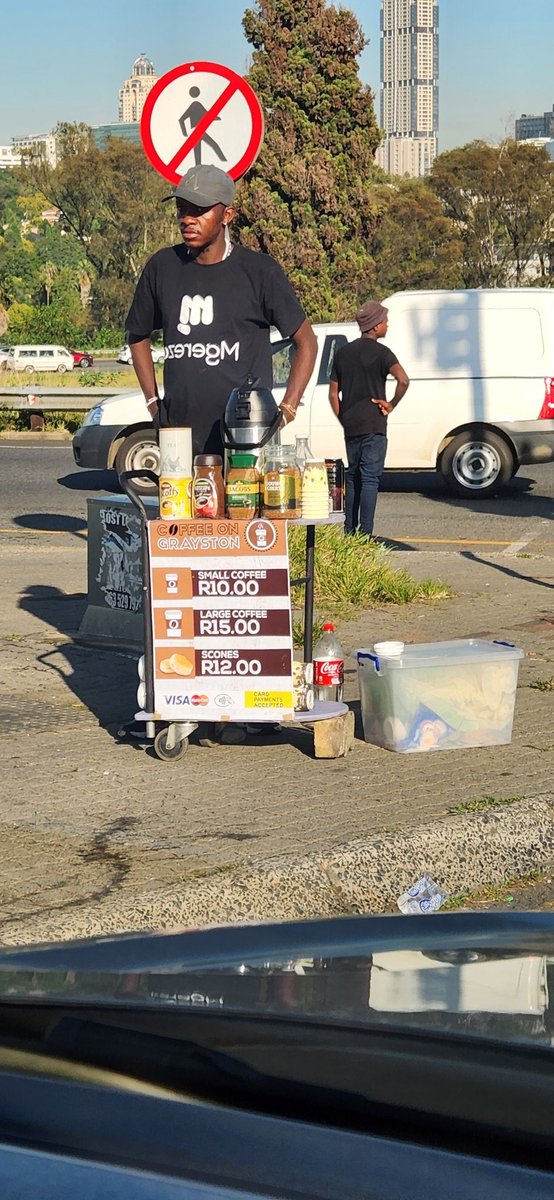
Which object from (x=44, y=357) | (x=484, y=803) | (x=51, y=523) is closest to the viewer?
(x=484, y=803)

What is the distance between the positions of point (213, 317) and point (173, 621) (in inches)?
47.1

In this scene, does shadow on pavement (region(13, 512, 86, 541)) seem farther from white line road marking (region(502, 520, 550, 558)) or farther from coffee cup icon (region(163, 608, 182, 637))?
coffee cup icon (region(163, 608, 182, 637))

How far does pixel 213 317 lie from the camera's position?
5816mm

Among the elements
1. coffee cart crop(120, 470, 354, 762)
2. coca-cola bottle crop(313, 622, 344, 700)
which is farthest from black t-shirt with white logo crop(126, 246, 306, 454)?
coca-cola bottle crop(313, 622, 344, 700)

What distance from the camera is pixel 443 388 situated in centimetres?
1491

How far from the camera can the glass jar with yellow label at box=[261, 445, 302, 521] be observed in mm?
5309

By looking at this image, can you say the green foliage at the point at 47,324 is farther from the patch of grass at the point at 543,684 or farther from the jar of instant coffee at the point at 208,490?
the jar of instant coffee at the point at 208,490

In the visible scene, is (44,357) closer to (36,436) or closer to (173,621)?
(36,436)

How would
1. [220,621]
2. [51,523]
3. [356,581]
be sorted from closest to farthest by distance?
[220,621], [356,581], [51,523]

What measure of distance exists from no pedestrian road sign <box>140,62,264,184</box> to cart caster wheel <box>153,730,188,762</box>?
2.59m

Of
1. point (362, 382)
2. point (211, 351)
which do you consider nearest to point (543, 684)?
point (211, 351)

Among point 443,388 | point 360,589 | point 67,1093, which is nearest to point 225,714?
point 360,589

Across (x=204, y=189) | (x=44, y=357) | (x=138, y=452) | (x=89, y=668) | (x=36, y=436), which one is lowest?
(x=44, y=357)

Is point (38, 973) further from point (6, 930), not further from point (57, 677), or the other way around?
point (57, 677)
